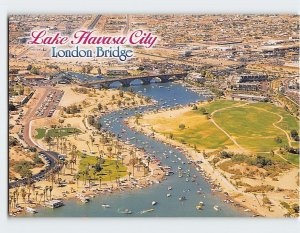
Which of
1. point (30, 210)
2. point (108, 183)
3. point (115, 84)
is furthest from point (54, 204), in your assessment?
point (115, 84)

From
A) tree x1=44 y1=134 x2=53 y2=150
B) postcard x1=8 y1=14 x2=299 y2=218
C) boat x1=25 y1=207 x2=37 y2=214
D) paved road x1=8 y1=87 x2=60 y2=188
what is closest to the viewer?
boat x1=25 y1=207 x2=37 y2=214

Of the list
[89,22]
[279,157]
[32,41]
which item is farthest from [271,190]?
[32,41]

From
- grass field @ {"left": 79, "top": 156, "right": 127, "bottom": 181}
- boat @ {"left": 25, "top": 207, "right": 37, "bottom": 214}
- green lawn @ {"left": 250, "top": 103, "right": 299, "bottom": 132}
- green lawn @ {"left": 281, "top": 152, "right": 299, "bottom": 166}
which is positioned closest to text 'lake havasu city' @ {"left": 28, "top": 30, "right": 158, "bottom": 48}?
grass field @ {"left": 79, "top": 156, "right": 127, "bottom": 181}

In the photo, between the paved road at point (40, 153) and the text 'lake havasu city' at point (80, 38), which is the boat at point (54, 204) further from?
the text 'lake havasu city' at point (80, 38)

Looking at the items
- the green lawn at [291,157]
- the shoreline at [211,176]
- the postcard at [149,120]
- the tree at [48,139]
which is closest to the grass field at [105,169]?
the postcard at [149,120]

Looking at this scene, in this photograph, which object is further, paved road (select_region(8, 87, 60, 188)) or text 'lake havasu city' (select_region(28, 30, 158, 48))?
text 'lake havasu city' (select_region(28, 30, 158, 48))

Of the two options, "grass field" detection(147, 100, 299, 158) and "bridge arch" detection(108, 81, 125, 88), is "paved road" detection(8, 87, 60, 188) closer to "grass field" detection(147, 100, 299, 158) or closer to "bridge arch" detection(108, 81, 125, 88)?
"grass field" detection(147, 100, 299, 158)
